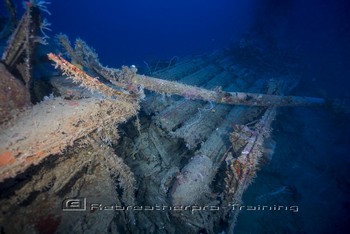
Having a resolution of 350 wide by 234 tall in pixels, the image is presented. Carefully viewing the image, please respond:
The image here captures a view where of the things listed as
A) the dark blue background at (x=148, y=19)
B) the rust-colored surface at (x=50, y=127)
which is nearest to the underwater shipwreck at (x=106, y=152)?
the rust-colored surface at (x=50, y=127)

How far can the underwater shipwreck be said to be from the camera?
2619mm

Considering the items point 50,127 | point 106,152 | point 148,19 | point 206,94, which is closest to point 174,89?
point 206,94

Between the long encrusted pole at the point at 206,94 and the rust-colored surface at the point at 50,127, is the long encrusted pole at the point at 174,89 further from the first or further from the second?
the rust-colored surface at the point at 50,127

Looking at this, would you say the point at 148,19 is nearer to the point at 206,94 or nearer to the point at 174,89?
the point at 206,94

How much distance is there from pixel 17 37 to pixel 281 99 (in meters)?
6.34

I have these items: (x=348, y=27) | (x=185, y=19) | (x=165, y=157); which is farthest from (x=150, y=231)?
(x=185, y=19)

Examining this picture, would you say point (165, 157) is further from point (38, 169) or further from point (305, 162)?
point (305, 162)

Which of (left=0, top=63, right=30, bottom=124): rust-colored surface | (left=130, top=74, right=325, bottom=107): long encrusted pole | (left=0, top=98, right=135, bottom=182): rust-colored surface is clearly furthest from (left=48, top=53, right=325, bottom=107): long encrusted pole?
(left=0, top=63, right=30, bottom=124): rust-colored surface

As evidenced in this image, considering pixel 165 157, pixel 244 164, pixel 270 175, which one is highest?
pixel 270 175

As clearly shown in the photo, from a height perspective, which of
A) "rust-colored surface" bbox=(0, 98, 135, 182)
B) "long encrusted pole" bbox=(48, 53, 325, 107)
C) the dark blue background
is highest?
the dark blue background

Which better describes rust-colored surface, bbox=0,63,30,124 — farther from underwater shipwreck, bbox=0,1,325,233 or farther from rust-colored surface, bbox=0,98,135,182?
rust-colored surface, bbox=0,98,135,182

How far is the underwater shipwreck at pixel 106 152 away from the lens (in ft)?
8.59

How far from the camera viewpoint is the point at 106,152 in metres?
3.38

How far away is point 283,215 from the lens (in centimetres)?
623
